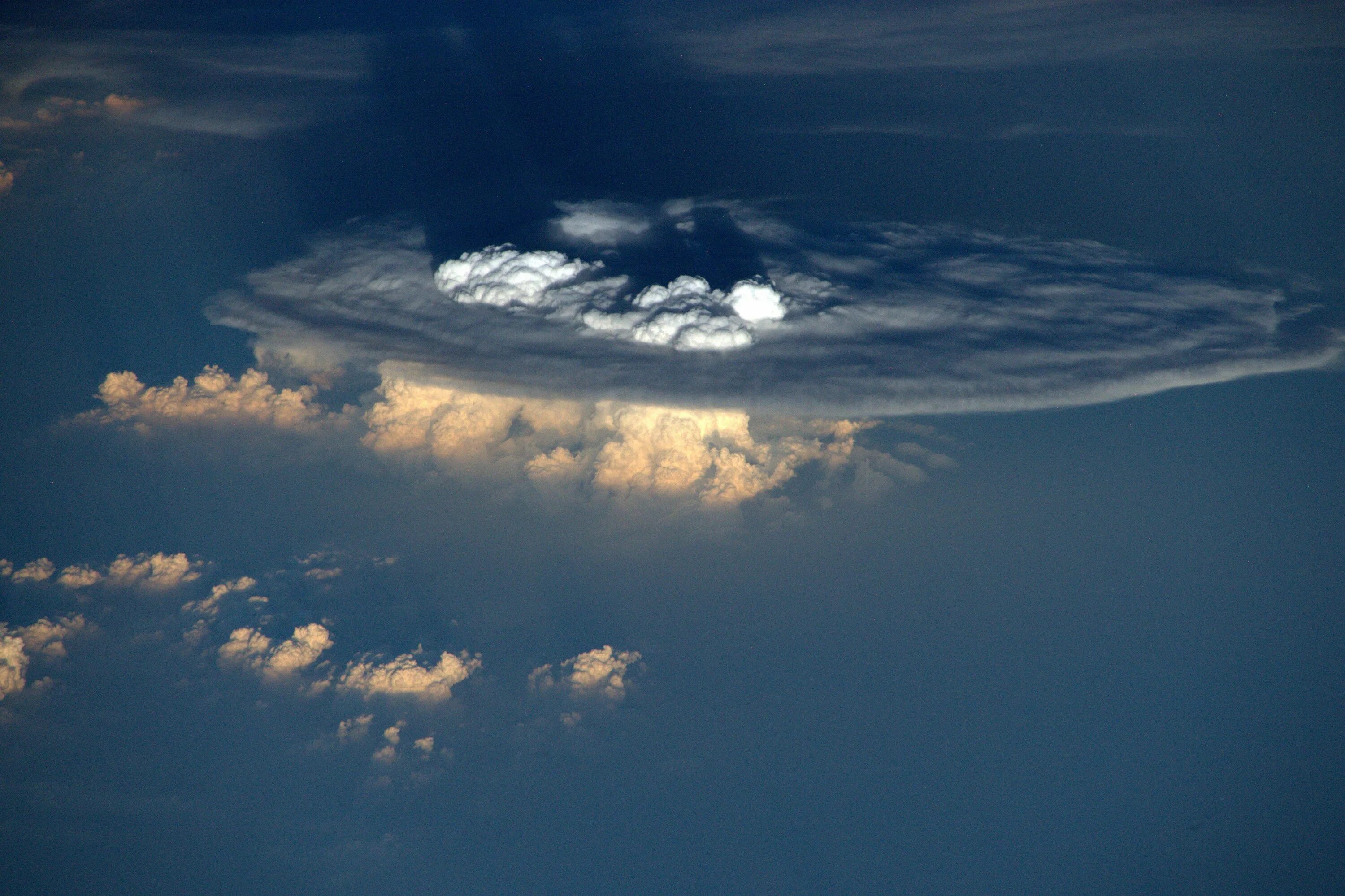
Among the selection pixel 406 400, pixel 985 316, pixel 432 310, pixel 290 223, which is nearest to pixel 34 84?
pixel 290 223

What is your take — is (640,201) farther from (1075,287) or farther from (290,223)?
(1075,287)

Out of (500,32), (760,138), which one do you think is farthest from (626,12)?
(760,138)

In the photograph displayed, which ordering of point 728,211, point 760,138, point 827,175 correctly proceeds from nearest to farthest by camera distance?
1. point 728,211
2. point 827,175
3. point 760,138

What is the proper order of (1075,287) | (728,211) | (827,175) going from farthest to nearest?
(827,175) → (728,211) → (1075,287)

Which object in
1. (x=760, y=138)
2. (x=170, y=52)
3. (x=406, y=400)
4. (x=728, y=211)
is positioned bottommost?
(x=406, y=400)

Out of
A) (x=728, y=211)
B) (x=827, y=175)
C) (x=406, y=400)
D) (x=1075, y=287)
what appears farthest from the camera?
(x=827, y=175)

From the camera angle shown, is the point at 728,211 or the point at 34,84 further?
the point at 34,84

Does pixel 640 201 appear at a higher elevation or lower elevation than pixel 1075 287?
higher

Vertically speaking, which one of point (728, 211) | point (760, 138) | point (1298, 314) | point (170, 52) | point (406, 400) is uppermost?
point (170, 52)

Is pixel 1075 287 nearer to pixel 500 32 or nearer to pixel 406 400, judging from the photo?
pixel 406 400
